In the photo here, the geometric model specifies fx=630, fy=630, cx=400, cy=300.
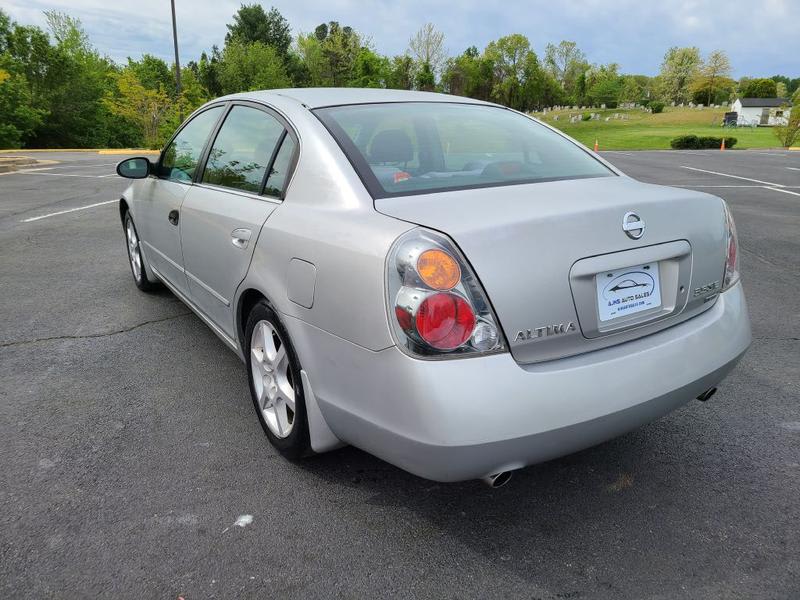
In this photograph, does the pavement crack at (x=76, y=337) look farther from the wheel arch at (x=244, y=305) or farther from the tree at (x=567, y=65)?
the tree at (x=567, y=65)

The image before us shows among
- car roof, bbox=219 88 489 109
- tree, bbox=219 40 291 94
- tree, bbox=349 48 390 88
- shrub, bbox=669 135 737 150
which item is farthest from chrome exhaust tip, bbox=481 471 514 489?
tree, bbox=349 48 390 88

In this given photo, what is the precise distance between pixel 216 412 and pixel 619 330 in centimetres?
205

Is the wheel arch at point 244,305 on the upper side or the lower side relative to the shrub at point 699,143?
upper

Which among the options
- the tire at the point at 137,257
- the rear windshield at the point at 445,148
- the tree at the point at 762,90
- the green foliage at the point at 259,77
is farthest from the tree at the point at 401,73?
the rear windshield at the point at 445,148

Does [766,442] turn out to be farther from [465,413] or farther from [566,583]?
[465,413]

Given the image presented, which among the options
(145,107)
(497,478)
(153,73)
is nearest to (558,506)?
(497,478)

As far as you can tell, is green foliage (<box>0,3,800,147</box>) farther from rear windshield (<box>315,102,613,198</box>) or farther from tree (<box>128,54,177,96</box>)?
rear windshield (<box>315,102,613,198</box>)

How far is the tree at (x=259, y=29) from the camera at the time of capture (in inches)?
3155

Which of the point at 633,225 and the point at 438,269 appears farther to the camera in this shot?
the point at 633,225

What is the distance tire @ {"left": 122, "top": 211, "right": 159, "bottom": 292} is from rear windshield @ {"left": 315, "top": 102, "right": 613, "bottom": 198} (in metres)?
2.92

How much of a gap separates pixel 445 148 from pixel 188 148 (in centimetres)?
187

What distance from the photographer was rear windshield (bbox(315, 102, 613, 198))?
246 centimetres

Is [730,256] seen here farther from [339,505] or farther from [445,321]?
[339,505]

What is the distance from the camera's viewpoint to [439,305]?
1.89 m
